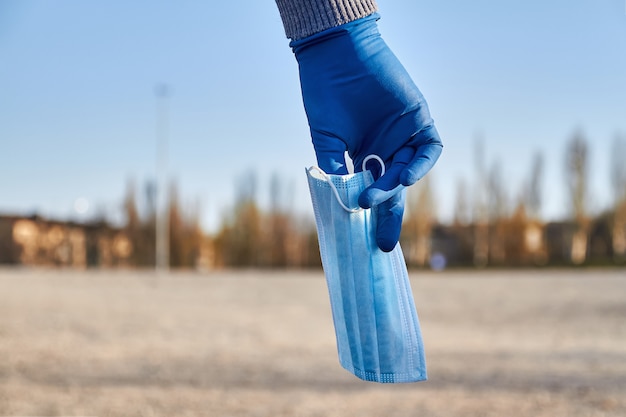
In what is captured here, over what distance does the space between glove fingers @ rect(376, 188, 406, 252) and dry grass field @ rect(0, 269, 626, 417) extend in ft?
13.8

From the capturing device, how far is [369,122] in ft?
5.98

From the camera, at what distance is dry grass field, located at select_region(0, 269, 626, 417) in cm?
600

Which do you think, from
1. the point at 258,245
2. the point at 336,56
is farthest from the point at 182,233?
the point at 336,56

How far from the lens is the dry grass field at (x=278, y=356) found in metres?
6.00

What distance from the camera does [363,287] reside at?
1.74 m

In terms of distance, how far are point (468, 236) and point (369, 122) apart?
138 ft

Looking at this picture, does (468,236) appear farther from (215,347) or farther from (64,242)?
(215,347)

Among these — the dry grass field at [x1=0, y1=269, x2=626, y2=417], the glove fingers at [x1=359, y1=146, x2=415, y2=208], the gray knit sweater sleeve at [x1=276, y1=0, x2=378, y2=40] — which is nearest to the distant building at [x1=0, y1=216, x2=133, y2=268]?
the dry grass field at [x1=0, y1=269, x2=626, y2=417]

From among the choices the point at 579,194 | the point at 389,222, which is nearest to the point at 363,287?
the point at 389,222

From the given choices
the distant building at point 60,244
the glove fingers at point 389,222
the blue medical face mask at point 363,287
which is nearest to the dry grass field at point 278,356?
the blue medical face mask at point 363,287

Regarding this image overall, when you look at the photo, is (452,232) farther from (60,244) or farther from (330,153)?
(330,153)

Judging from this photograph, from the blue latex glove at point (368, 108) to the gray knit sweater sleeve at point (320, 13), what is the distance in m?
0.02

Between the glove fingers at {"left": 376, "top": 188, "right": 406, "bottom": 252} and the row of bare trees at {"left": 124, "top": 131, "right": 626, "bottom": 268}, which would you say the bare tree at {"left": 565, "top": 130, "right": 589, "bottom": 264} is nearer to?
the row of bare trees at {"left": 124, "top": 131, "right": 626, "bottom": 268}

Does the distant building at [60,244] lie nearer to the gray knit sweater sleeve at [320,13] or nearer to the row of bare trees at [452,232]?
the row of bare trees at [452,232]
